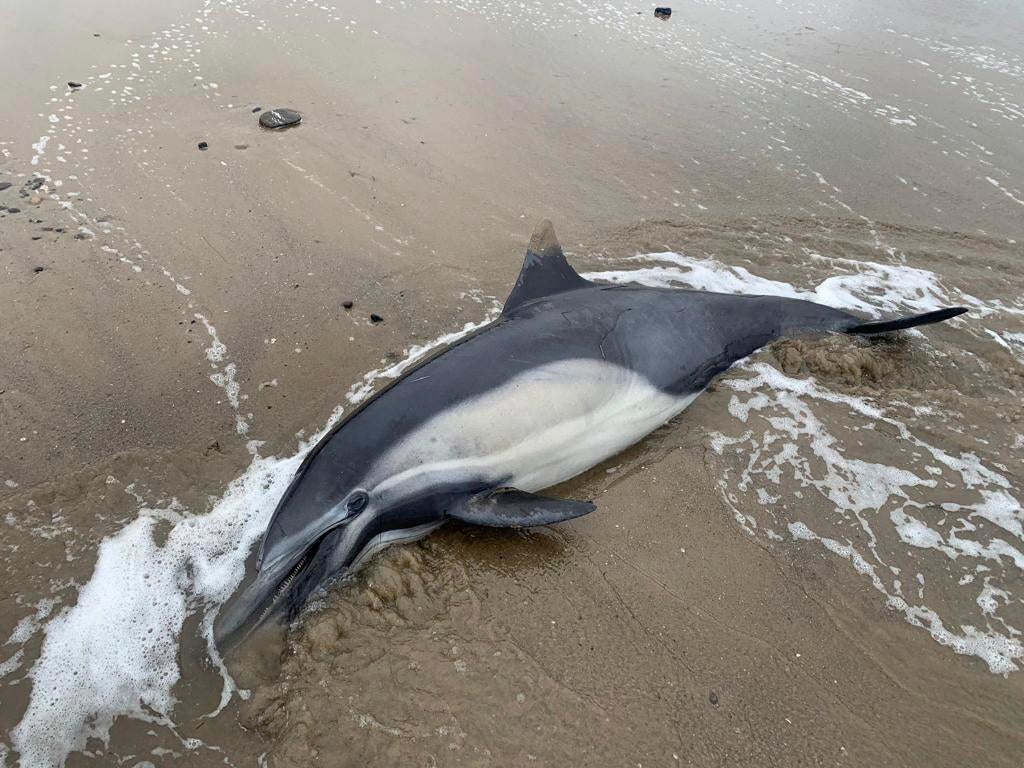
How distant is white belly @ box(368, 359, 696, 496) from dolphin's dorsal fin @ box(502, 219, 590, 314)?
0.77 meters

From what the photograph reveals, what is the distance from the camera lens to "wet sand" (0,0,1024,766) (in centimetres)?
307

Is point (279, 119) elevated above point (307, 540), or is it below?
above

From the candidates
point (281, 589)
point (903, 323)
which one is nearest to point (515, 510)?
point (281, 589)

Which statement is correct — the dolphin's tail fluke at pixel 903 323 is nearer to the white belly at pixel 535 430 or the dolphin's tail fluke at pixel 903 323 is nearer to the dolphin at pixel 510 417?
the dolphin at pixel 510 417

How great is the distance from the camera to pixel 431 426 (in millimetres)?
3766

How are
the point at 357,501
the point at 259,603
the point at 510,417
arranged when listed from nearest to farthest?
the point at 259,603 < the point at 357,501 < the point at 510,417

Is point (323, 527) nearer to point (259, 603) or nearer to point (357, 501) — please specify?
point (357, 501)

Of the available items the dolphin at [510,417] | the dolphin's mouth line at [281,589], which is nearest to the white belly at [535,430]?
the dolphin at [510,417]

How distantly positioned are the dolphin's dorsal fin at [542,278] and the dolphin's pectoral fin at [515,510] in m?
1.54

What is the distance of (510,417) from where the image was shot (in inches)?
158

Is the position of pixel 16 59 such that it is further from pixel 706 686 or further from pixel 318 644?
pixel 706 686

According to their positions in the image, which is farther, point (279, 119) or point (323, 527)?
point (279, 119)

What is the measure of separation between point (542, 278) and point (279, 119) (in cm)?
486

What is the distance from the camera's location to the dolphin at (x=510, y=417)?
11.2ft
